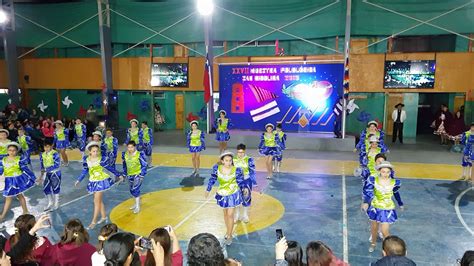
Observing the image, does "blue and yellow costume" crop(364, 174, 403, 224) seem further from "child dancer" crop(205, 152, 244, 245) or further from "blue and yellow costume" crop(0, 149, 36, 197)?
"blue and yellow costume" crop(0, 149, 36, 197)

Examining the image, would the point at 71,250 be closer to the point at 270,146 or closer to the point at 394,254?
the point at 394,254

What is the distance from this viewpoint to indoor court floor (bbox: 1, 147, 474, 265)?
7871 millimetres

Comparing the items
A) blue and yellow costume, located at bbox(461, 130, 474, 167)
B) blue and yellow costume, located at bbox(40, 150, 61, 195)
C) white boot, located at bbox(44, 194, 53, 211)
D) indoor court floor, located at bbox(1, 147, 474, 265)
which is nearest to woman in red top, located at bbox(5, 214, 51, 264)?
indoor court floor, located at bbox(1, 147, 474, 265)

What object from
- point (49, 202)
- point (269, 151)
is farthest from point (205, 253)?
point (269, 151)

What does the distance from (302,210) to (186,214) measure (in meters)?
2.95

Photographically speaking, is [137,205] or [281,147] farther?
[281,147]

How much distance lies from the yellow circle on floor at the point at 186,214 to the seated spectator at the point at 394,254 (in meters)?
4.84

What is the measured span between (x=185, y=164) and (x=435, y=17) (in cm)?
1329

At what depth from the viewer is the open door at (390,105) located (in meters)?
20.9

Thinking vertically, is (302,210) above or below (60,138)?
below

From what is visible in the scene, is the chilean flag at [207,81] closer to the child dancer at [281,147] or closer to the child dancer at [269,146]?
the child dancer at [281,147]

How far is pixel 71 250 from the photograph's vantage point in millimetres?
4609

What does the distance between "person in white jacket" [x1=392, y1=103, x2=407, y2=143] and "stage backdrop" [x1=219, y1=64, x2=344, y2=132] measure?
329 centimetres

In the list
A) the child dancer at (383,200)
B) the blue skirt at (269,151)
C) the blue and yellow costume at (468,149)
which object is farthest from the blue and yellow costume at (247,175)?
the blue and yellow costume at (468,149)
